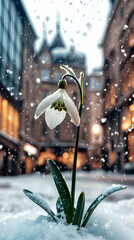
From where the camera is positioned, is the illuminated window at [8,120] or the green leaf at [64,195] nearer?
the green leaf at [64,195]

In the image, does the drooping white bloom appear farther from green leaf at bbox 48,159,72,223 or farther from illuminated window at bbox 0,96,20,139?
illuminated window at bbox 0,96,20,139

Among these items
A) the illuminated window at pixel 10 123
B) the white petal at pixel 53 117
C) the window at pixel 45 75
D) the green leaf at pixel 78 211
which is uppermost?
the window at pixel 45 75

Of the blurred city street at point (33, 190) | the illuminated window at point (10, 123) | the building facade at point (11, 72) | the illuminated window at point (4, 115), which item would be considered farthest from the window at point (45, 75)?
the blurred city street at point (33, 190)

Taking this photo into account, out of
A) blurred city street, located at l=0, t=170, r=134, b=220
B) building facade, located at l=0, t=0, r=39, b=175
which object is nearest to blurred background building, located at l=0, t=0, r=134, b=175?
building facade, located at l=0, t=0, r=39, b=175

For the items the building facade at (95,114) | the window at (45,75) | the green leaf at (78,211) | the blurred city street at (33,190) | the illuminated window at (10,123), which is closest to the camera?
the green leaf at (78,211)

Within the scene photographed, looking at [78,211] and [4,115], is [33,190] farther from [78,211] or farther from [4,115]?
[4,115]

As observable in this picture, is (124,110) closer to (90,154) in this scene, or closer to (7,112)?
(7,112)

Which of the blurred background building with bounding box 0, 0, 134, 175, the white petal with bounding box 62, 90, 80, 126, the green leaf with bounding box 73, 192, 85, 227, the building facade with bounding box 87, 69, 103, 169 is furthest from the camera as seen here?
the building facade with bounding box 87, 69, 103, 169

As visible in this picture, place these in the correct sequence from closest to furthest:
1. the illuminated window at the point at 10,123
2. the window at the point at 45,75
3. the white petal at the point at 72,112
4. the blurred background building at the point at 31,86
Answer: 1. the white petal at the point at 72,112
2. the blurred background building at the point at 31,86
3. the illuminated window at the point at 10,123
4. the window at the point at 45,75

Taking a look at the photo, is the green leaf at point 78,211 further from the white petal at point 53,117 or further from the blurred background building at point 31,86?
the blurred background building at point 31,86
